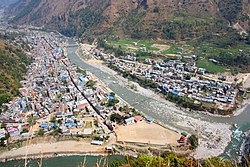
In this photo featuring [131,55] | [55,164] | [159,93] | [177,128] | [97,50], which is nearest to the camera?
[55,164]

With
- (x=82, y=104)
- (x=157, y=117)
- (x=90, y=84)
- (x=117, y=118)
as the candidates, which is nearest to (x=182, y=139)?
(x=157, y=117)

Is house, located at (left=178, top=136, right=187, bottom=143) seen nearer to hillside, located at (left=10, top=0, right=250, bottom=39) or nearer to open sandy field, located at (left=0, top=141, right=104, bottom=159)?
open sandy field, located at (left=0, top=141, right=104, bottom=159)

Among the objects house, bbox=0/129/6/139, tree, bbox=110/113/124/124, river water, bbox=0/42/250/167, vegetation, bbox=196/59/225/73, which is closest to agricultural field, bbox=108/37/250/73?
vegetation, bbox=196/59/225/73

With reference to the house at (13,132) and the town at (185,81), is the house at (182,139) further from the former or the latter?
the house at (13,132)

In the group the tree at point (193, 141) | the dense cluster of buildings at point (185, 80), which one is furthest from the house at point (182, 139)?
the dense cluster of buildings at point (185, 80)

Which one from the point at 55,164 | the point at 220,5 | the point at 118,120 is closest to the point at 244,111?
the point at 118,120

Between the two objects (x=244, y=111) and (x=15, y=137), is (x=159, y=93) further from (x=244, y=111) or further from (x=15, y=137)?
(x=15, y=137)
